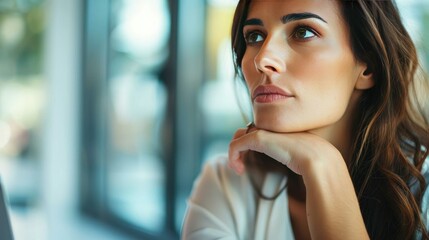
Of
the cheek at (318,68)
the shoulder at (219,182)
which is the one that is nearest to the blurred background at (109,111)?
the shoulder at (219,182)

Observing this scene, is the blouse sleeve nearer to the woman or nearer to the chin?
the woman

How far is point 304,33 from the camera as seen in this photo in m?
0.70

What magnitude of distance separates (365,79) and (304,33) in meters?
0.13

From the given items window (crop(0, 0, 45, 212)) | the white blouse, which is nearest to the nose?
the white blouse

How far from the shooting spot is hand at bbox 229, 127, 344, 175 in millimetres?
727

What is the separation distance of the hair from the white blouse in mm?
50

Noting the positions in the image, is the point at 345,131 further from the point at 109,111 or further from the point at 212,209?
the point at 109,111

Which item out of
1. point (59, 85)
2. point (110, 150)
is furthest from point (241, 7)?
point (59, 85)

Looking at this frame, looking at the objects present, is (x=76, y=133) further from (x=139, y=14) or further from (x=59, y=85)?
(x=139, y=14)

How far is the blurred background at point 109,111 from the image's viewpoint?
222 centimetres

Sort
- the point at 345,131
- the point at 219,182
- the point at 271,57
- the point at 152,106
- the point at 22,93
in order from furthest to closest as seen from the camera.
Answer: the point at 22,93
the point at 152,106
the point at 219,182
the point at 345,131
the point at 271,57

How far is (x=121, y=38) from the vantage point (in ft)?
9.68

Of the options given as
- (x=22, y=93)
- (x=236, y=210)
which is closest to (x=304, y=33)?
(x=236, y=210)

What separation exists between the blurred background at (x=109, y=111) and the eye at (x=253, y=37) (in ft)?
3.65
